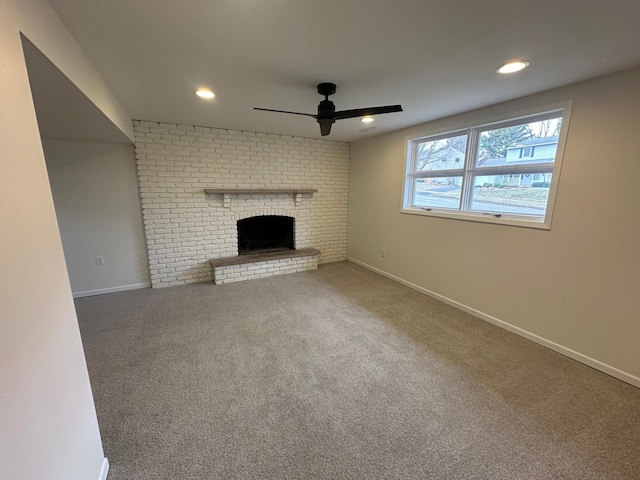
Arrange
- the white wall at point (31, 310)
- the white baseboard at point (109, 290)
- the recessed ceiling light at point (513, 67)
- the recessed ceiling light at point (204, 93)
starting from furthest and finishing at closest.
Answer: the white baseboard at point (109, 290), the recessed ceiling light at point (204, 93), the recessed ceiling light at point (513, 67), the white wall at point (31, 310)

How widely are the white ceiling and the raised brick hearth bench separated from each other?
227 cm

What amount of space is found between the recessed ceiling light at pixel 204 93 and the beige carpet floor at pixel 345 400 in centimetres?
227

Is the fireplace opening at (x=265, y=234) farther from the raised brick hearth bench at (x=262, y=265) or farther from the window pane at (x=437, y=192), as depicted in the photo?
the window pane at (x=437, y=192)

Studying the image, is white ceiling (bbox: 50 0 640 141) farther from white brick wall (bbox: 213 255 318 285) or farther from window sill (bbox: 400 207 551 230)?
white brick wall (bbox: 213 255 318 285)

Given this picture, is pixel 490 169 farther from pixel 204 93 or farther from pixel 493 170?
pixel 204 93

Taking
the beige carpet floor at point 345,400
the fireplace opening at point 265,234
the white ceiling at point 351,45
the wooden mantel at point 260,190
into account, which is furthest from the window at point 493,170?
the fireplace opening at point 265,234

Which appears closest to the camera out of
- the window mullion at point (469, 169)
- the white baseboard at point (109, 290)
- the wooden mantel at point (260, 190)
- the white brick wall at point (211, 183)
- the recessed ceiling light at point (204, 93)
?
the recessed ceiling light at point (204, 93)

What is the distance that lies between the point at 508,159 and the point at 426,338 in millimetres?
2017

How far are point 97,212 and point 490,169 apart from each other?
15.8 feet

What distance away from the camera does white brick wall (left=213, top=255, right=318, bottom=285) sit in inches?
153

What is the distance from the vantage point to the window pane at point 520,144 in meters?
2.34

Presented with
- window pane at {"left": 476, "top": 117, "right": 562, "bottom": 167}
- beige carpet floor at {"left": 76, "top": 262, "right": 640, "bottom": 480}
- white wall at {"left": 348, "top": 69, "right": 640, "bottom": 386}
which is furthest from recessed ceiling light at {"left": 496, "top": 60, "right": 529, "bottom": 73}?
beige carpet floor at {"left": 76, "top": 262, "right": 640, "bottom": 480}

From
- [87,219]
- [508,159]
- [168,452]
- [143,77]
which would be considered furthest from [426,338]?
[87,219]

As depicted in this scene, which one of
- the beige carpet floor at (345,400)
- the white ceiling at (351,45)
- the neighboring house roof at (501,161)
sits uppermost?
→ the white ceiling at (351,45)
